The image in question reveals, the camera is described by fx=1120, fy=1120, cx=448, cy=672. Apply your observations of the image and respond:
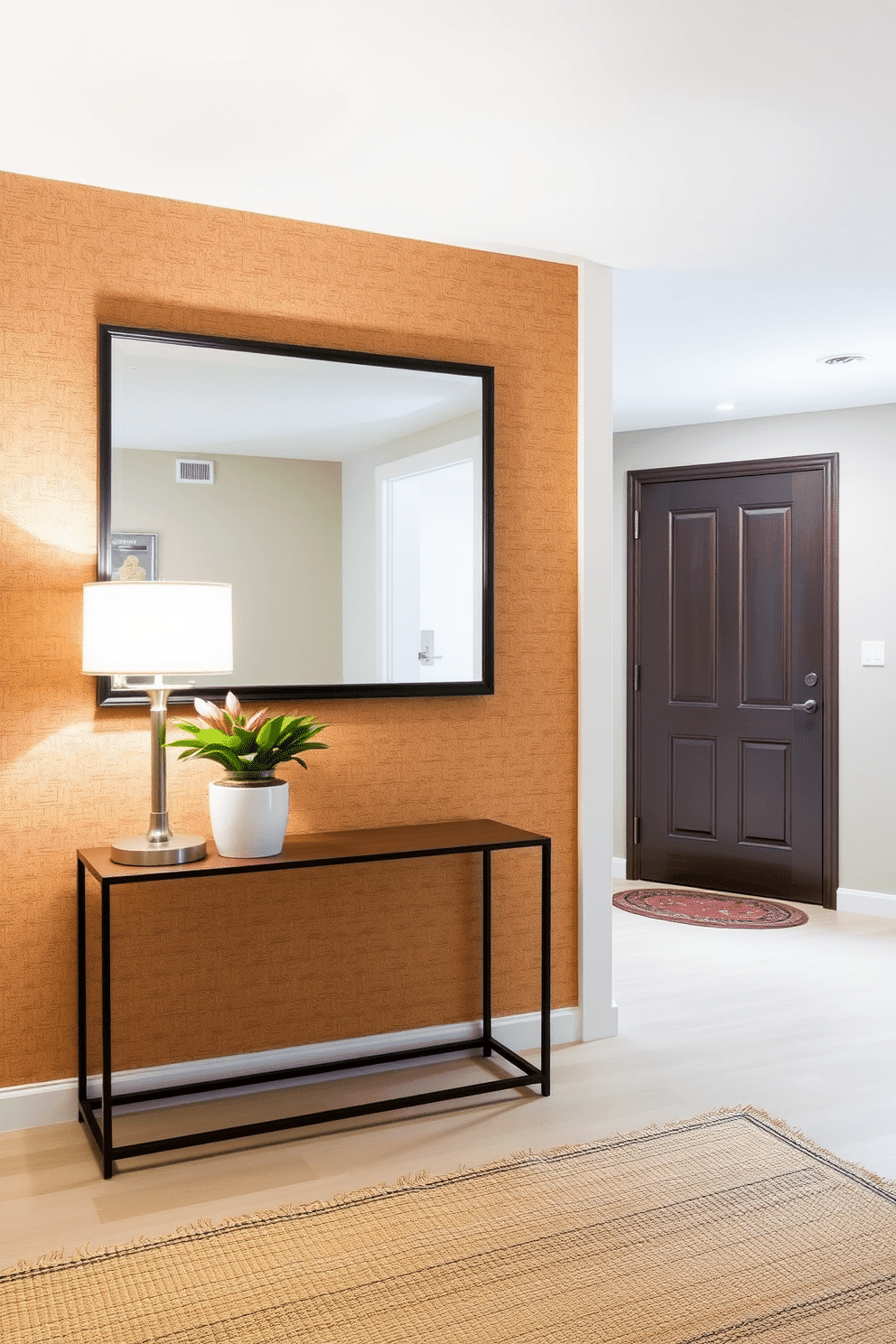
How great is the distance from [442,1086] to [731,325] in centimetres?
264

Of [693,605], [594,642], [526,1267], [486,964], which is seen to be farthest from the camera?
[693,605]

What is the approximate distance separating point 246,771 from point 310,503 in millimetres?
764

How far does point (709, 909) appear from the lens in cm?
502

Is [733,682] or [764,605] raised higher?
[764,605]

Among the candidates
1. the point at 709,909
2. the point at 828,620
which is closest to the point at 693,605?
the point at 828,620

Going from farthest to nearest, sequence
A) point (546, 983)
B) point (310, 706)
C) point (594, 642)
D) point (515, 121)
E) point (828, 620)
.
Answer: point (828, 620) → point (594, 642) → point (310, 706) → point (546, 983) → point (515, 121)

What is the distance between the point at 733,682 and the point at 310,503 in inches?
118

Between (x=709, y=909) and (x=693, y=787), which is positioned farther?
(x=693, y=787)

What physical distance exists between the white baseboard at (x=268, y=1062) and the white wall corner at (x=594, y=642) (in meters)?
0.16

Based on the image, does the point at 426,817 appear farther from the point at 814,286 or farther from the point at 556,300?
the point at 814,286

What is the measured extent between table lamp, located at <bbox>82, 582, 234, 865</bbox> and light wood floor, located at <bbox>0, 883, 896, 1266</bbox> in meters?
0.70

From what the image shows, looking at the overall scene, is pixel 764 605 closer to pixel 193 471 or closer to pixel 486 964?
pixel 486 964

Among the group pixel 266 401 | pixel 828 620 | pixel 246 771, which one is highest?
pixel 266 401

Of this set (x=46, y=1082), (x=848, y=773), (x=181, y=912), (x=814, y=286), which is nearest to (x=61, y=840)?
(x=181, y=912)
